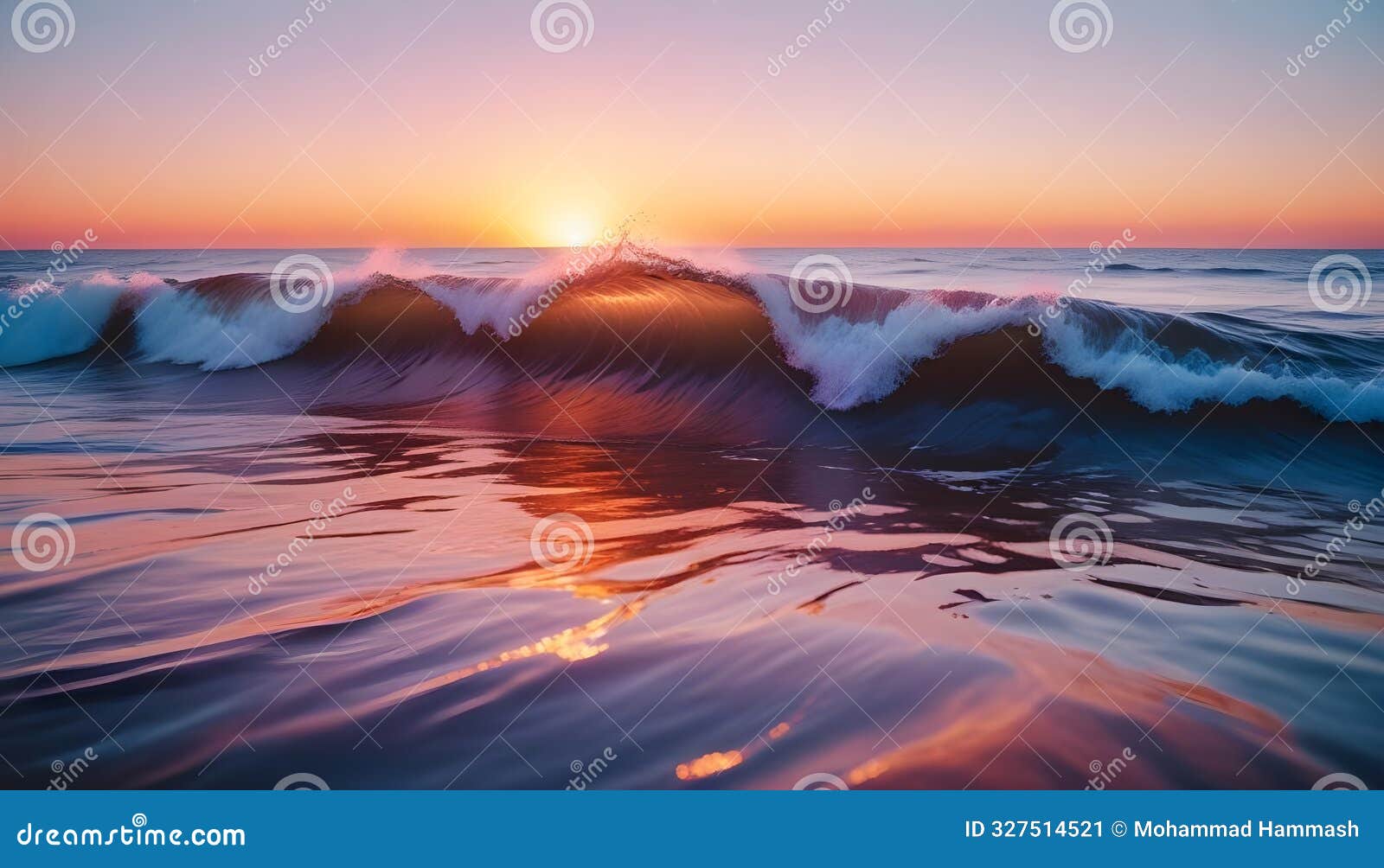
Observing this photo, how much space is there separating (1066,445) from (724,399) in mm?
3408

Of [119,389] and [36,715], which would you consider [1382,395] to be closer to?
[36,715]

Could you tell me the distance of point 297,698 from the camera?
2.84 meters

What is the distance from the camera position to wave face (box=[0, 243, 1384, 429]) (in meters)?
8.52

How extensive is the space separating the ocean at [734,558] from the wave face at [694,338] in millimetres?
57

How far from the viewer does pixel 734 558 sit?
4336 mm

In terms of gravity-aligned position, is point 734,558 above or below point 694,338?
below

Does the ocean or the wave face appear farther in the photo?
the wave face

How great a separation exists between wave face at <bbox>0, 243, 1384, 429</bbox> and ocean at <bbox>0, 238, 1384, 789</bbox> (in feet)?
0.19

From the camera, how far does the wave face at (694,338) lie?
27.9 feet

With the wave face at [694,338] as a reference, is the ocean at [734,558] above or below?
below

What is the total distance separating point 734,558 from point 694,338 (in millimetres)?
6486

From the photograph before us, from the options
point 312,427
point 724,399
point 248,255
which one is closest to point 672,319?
point 724,399

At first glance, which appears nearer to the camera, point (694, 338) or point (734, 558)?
point (734, 558)

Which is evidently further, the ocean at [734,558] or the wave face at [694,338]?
the wave face at [694,338]
